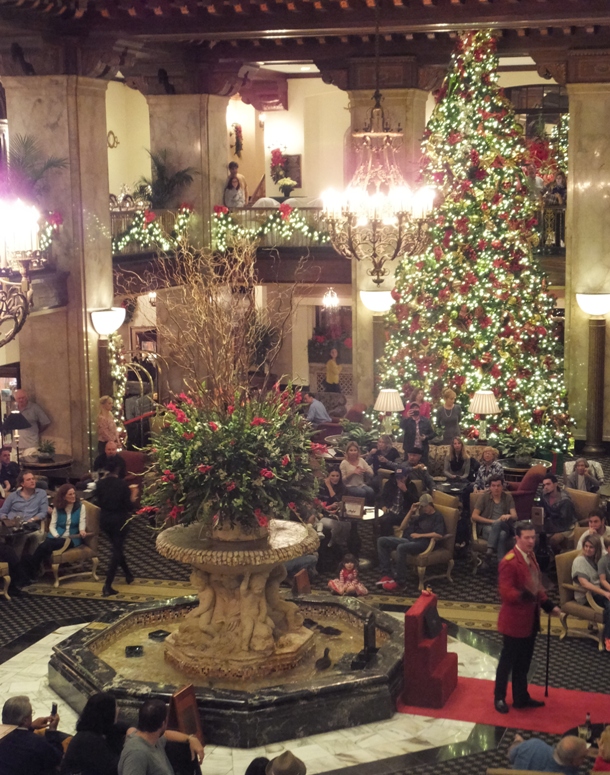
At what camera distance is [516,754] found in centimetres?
661

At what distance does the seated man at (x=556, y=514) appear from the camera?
453 inches

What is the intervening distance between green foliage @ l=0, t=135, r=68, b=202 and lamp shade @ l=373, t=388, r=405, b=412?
4.78 meters

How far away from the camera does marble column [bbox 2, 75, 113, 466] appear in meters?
14.9

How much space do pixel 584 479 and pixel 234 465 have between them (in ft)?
16.7

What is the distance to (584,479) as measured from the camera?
12398mm

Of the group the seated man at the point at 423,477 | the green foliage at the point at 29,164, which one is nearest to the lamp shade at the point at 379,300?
the seated man at the point at 423,477

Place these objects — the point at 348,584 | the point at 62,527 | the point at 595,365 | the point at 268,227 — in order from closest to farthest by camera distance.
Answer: the point at 348,584 → the point at 62,527 → the point at 595,365 → the point at 268,227

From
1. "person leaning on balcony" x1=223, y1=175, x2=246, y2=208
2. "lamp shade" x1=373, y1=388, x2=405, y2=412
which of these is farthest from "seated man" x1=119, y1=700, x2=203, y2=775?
"person leaning on balcony" x1=223, y1=175, x2=246, y2=208

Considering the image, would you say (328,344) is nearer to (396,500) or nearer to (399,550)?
(396,500)

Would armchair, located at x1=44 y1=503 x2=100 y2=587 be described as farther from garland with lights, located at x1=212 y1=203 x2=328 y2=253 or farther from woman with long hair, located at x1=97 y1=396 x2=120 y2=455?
garland with lights, located at x1=212 y1=203 x2=328 y2=253

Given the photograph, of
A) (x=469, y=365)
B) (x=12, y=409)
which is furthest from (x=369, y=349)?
(x=12, y=409)

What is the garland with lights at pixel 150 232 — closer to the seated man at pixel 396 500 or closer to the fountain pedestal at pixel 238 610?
the seated man at pixel 396 500

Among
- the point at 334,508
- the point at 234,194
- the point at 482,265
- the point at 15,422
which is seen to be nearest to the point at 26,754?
the point at 334,508

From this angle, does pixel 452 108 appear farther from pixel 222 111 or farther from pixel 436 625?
pixel 436 625
